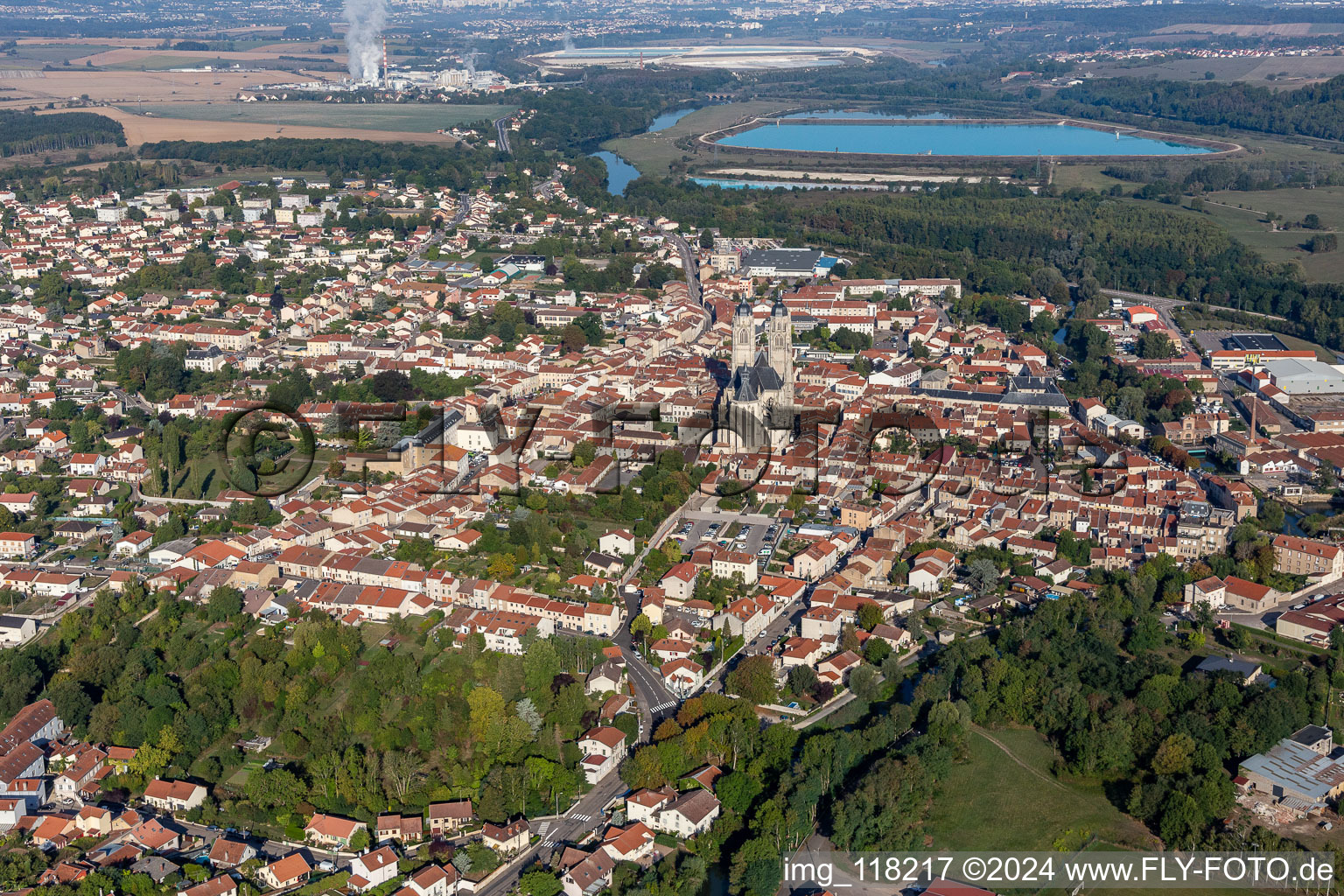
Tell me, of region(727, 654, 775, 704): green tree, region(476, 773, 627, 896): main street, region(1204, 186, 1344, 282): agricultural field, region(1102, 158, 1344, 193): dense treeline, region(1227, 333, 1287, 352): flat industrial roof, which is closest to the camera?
region(476, 773, 627, 896): main street

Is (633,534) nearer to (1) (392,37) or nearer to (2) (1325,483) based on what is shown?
(2) (1325,483)

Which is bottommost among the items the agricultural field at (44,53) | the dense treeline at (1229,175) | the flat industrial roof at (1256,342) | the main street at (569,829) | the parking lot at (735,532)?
the main street at (569,829)

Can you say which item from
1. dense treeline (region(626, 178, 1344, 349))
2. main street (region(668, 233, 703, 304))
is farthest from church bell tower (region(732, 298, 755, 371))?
dense treeline (region(626, 178, 1344, 349))

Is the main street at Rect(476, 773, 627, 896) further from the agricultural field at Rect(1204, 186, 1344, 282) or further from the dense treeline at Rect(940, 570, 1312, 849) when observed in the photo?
the agricultural field at Rect(1204, 186, 1344, 282)

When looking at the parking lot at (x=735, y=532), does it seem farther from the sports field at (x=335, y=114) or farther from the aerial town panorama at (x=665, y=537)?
the sports field at (x=335, y=114)

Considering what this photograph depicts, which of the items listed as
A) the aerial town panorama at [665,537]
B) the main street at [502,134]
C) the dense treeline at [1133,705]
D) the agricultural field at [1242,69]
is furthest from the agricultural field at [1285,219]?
the main street at [502,134]
